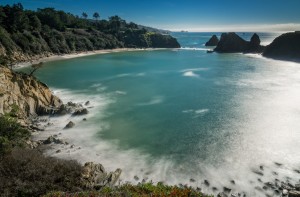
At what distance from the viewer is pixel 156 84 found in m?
81.8

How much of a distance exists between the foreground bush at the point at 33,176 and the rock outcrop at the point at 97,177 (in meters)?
0.76

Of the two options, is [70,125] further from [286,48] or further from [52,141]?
[286,48]

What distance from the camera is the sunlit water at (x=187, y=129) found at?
32.6 metres

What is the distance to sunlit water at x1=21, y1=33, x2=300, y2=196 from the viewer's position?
3262cm

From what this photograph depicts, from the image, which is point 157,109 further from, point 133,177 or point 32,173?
point 32,173

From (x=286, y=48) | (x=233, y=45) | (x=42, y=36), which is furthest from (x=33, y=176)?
(x=233, y=45)

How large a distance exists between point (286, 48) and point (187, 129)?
132 m

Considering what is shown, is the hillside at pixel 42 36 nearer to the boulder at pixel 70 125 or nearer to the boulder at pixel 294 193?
the boulder at pixel 70 125

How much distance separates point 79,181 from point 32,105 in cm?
2785

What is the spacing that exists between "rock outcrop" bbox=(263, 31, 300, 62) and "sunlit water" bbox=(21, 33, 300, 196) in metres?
72.7

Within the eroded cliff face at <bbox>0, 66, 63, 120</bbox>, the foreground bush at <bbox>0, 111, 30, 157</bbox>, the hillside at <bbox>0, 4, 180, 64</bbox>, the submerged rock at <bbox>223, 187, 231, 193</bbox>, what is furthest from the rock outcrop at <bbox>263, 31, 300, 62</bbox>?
the foreground bush at <bbox>0, 111, 30, 157</bbox>

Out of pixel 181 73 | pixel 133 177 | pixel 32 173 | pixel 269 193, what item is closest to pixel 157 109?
pixel 133 177

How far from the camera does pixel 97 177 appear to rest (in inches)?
1119

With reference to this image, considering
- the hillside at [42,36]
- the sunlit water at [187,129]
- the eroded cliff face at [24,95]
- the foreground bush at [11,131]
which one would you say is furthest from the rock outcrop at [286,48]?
the foreground bush at [11,131]
